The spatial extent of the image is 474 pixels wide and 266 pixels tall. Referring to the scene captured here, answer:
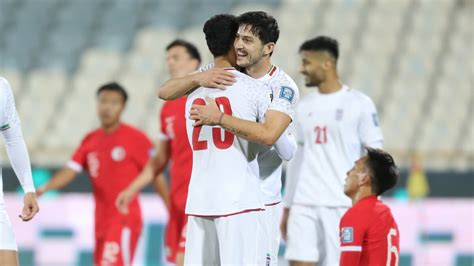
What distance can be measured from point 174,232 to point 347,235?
2.33 m

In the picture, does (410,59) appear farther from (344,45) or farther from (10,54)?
(10,54)

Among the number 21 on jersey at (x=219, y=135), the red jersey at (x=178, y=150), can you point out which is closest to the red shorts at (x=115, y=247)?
the red jersey at (x=178, y=150)

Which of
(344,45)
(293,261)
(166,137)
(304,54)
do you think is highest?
(344,45)

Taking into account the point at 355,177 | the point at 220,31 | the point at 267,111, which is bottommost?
the point at 355,177

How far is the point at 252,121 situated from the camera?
4.77 m

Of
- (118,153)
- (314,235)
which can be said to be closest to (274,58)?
(118,153)

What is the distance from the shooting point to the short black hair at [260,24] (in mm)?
4906

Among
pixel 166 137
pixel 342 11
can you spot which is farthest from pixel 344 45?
pixel 166 137

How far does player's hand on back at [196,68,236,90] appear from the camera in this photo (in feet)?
15.8

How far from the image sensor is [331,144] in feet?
23.2

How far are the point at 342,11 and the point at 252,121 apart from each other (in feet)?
41.7

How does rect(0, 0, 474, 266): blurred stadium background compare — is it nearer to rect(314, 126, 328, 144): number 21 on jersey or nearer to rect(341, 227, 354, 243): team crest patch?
rect(314, 126, 328, 144): number 21 on jersey

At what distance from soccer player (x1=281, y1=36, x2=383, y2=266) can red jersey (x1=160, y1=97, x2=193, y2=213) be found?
29.8 inches

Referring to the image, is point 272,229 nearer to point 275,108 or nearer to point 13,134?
point 275,108
